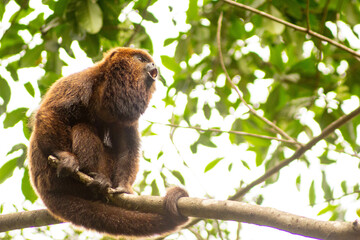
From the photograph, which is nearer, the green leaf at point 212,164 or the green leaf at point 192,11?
the green leaf at point 192,11

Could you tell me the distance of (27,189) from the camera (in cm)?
288

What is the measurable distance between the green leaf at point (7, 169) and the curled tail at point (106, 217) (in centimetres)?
39

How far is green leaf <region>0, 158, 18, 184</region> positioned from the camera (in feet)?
9.26

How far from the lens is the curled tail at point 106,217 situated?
7.95ft

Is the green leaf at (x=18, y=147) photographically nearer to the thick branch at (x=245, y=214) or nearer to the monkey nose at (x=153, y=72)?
the thick branch at (x=245, y=214)

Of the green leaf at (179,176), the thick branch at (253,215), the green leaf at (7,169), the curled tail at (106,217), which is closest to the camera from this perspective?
the thick branch at (253,215)

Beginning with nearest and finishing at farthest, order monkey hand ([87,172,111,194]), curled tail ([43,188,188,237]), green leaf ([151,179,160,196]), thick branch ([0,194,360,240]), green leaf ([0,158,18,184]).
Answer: thick branch ([0,194,360,240]), curled tail ([43,188,188,237]), monkey hand ([87,172,111,194]), green leaf ([0,158,18,184]), green leaf ([151,179,160,196])

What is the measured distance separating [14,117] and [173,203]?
139 cm

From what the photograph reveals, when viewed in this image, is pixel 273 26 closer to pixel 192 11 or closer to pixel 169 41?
→ pixel 192 11

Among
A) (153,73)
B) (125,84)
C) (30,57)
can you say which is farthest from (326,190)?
(30,57)

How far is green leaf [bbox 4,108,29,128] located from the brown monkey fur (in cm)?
19

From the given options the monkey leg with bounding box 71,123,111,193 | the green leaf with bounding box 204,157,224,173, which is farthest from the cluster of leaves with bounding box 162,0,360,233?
the monkey leg with bounding box 71,123,111,193

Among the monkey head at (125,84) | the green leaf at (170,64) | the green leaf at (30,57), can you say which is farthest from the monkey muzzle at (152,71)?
the green leaf at (30,57)

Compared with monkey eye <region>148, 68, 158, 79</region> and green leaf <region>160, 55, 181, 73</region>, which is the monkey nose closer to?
monkey eye <region>148, 68, 158, 79</region>
